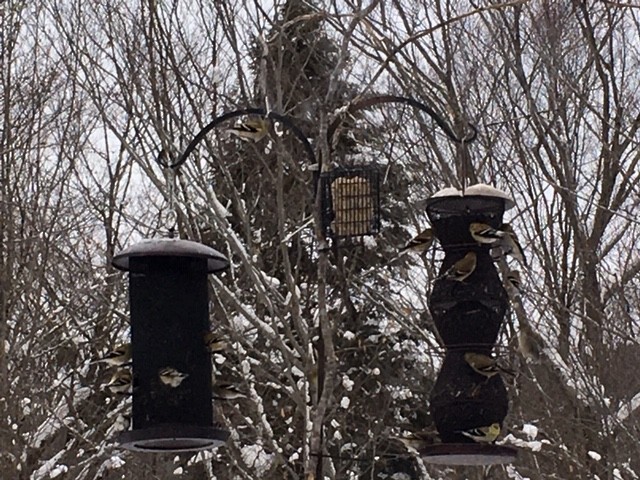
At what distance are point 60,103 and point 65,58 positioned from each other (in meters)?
1.25

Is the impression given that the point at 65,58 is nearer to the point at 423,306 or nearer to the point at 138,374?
the point at 423,306

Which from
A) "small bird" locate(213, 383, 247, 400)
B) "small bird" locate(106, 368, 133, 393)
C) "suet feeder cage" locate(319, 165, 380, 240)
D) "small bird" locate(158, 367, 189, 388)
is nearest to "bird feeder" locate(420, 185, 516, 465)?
"suet feeder cage" locate(319, 165, 380, 240)

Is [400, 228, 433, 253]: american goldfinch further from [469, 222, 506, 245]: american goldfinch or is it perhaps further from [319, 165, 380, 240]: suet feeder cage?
[319, 165, 380, 240]: suet feeder cage

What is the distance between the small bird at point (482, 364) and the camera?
4848 mm

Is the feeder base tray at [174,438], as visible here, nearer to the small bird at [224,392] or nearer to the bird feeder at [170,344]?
the bird feeder at [170,344]

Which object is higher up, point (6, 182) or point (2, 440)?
point (6, 182)

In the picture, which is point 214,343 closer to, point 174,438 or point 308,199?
point 174,438

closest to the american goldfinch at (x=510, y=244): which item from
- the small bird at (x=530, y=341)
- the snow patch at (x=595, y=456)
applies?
the small bird at (x=530, y=341)

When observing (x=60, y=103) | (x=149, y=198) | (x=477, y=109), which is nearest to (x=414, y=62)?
(x=477, y=109)

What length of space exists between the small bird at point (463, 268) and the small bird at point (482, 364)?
0.33 m

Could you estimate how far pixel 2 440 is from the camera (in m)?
10.5

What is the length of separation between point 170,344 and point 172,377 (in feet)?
0.78

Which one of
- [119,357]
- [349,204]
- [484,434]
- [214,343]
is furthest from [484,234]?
[119,357]

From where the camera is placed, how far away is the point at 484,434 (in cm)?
471
